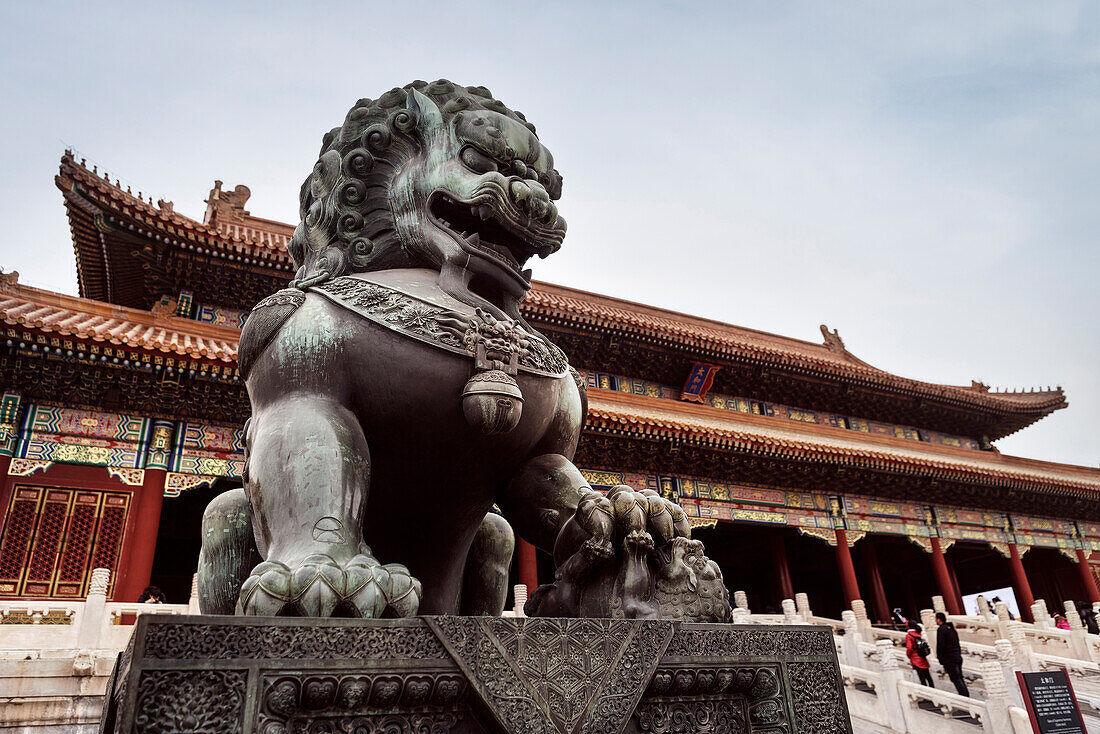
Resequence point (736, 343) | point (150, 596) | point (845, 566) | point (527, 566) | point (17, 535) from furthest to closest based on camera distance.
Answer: point (736, 343) → point (845, 566) → point (527, 566) → point (17, 535) → point (150, 596)

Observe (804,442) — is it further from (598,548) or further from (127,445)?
(598,548)

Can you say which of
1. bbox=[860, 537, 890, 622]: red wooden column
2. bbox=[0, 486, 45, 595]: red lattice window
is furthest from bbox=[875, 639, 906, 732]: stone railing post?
bbox=[0, 486, 45, 595]: red lattice window

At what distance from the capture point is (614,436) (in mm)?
10703

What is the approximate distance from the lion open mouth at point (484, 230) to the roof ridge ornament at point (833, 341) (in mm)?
20870

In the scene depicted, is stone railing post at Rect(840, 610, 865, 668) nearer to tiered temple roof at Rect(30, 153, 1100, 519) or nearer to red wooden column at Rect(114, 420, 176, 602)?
tiered temple roof at Rect(30, 153, 1100, 519)

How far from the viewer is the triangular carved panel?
49.1 inches

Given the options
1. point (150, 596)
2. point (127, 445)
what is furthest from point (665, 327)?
point (150, 596)

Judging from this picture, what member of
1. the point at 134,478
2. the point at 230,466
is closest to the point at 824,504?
the point at 230,466

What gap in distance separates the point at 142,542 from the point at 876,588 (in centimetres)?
1260

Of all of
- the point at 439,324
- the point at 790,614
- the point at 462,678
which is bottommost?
the point at 462,678

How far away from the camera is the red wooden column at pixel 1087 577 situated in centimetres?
1527

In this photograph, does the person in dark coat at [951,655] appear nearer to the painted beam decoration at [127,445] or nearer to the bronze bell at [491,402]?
the bronze bell at [491,402]

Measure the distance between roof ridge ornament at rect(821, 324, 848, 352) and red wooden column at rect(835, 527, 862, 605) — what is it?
9300mm

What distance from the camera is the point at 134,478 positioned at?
8.41 m
